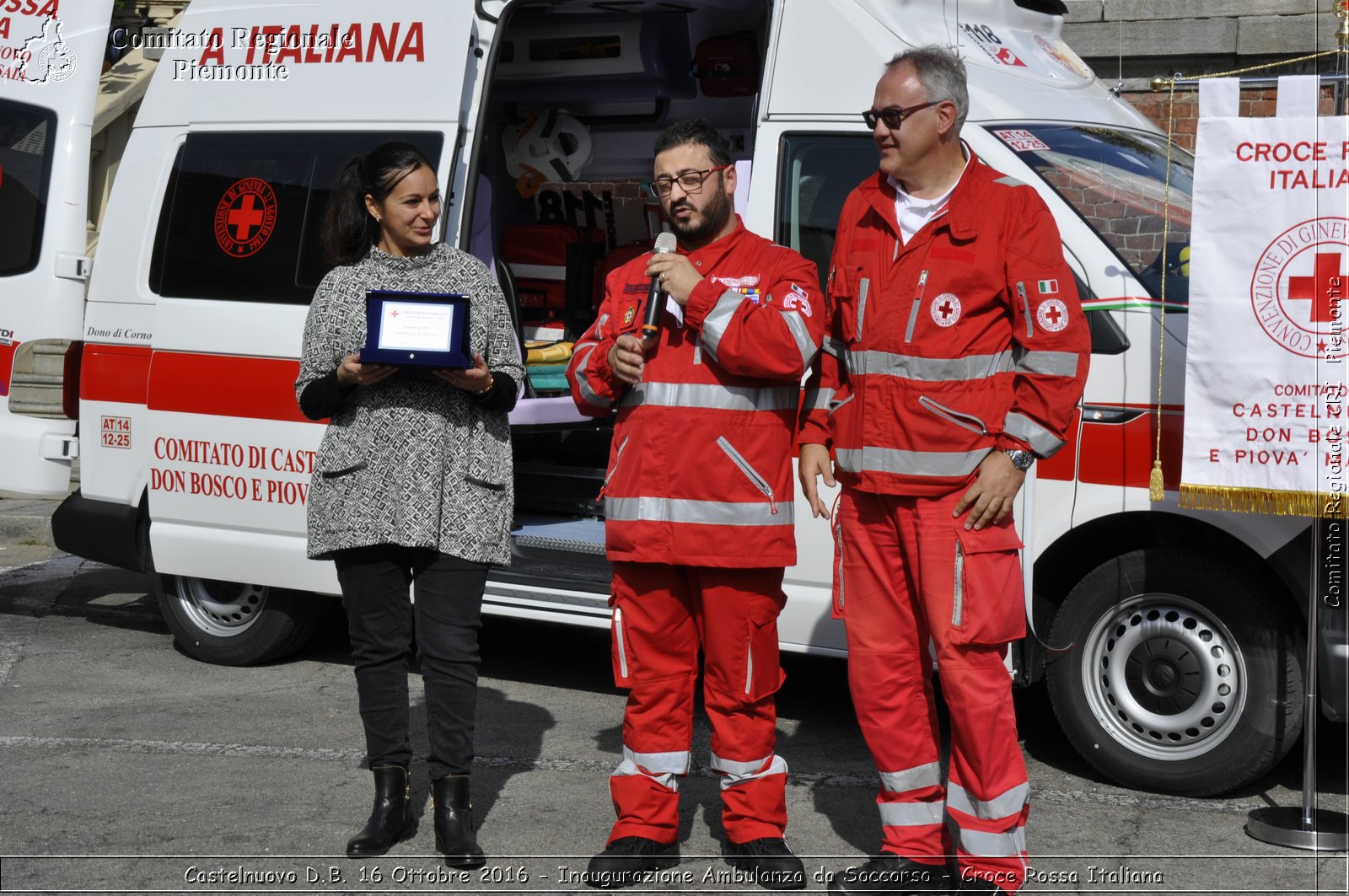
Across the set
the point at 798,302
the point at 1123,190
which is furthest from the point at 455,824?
the point at 1123,190

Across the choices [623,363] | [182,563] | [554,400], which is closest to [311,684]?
[182,563]

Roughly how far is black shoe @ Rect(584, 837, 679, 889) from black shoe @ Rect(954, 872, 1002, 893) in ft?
2.70

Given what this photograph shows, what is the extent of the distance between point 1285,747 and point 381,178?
313 centimetres

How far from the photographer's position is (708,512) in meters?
4.05

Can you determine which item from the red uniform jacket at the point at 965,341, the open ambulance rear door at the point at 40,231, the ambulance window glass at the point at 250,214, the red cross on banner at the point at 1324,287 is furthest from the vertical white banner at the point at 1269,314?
the open ambulance rear door at the point at 40,231

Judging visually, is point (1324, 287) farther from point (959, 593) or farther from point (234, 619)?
point (234, 619)

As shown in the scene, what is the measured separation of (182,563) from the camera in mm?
6410

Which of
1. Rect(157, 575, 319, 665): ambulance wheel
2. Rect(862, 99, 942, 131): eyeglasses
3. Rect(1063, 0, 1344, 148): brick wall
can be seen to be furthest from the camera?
Rect(1063, 0, 1344, 148): brick wall

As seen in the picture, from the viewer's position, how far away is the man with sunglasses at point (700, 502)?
4020mm

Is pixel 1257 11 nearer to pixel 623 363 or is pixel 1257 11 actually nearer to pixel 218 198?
pixel 218 198

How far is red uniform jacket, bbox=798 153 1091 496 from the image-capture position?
12.3 feet

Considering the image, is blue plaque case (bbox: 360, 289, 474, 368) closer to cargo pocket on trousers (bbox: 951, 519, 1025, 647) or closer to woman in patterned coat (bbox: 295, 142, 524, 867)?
woman in patterned coat (bbox: 295, 142, 524, 867)

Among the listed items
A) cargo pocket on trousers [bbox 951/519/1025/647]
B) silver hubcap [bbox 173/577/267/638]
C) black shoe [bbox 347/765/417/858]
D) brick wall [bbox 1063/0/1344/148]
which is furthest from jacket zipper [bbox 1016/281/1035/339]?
brick wall [bbox 1063/0/1344/148]

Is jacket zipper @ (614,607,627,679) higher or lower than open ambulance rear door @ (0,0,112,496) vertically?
lower
